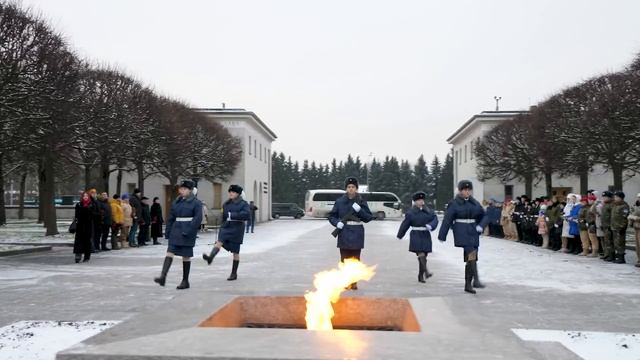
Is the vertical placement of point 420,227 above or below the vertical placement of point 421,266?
above

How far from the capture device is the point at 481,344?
473 cm

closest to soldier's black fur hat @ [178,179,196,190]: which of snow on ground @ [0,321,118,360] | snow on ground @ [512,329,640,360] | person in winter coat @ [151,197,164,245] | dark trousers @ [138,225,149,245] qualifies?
snow on ground @ [0,321,118,360]

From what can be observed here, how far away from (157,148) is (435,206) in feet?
259

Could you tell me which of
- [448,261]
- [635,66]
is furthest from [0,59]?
[635,66]

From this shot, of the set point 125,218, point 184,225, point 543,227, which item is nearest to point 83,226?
point 125,218

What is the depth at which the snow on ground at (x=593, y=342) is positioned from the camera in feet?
19.9

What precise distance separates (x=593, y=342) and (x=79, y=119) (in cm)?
1941

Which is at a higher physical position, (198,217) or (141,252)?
(198,217)

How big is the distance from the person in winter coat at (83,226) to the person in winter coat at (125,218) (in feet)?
13.1

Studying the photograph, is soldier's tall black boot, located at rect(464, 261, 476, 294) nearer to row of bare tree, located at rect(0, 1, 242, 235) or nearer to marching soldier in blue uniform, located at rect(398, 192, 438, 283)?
marching soldier in blue uniform, located at rect(398, 192, 438, 283)

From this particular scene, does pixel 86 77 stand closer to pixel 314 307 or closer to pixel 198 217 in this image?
pixel 198 217

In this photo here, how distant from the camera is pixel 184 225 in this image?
9.97m

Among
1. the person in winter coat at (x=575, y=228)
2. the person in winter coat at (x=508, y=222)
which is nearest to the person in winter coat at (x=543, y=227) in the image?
the person in winter coat at (x=575, y=228)

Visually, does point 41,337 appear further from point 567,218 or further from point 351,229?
point 567,218
